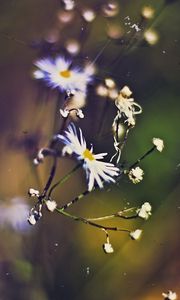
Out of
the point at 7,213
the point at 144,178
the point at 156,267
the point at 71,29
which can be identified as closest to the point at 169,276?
the point at 156,267

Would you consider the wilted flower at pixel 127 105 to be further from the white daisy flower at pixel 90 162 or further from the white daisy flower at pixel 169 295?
the white daisy flower at pixel 169 295

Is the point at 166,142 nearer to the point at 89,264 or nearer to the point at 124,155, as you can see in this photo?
the point at 124,155

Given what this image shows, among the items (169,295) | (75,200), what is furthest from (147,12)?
(169,295)

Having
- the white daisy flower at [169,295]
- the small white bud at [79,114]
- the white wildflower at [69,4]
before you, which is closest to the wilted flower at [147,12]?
the white wildflower at [69,4]

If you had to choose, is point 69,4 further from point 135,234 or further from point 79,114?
point 135,234

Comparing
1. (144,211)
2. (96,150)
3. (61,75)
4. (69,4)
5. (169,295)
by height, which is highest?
(69,4)

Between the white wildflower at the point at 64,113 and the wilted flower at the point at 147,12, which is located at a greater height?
the wilted flower at the point at 147,12
